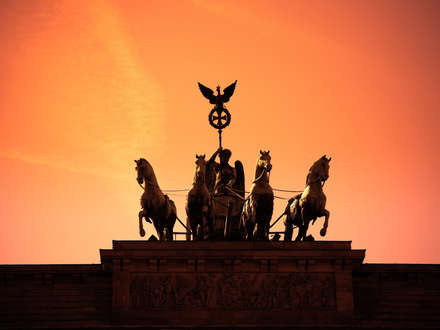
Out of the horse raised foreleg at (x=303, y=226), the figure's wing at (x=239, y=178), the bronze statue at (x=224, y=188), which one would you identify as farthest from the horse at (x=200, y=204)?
the figure's wing at (x=239, y=178)

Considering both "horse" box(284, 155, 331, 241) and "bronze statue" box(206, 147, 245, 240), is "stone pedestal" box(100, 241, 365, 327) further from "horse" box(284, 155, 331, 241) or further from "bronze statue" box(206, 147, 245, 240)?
"bronze statue" box(206, 147, 245, 240)

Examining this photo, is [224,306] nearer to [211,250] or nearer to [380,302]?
[211,250]

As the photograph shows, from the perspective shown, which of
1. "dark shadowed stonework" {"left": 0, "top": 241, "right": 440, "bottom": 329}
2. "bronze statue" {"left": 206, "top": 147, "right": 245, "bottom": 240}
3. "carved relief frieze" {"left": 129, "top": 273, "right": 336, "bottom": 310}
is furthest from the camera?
"bronze statue" {"left": 206, "top": 147, "right": 245, "bottom": 240}

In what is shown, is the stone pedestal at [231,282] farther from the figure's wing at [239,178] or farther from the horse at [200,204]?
the figure's wing at [239,178]

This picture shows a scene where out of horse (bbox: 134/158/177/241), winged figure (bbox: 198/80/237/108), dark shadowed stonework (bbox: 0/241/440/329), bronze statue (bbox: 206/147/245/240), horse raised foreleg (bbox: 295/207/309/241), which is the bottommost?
dark shadowed stonework (bbox: 0/241/440/329)

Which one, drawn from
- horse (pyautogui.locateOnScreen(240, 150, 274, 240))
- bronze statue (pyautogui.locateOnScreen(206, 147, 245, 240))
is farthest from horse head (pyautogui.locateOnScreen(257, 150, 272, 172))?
bronze statue (pyautogui.locateOnScreen(206, 147, 245, 240))

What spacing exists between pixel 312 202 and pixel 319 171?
826mm

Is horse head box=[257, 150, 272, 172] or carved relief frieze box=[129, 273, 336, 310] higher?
horse head box=[257, 150, 272, 172]

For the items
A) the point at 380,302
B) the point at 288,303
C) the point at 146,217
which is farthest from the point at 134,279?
the point at 380,302

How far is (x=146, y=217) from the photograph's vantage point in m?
31.9

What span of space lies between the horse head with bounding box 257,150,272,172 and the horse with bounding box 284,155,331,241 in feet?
3.75

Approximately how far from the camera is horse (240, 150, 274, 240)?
103ft

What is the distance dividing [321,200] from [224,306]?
367cm

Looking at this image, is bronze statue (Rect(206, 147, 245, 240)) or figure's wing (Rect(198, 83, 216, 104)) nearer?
bronze statue (Rect(206, 147, 245, 240))
